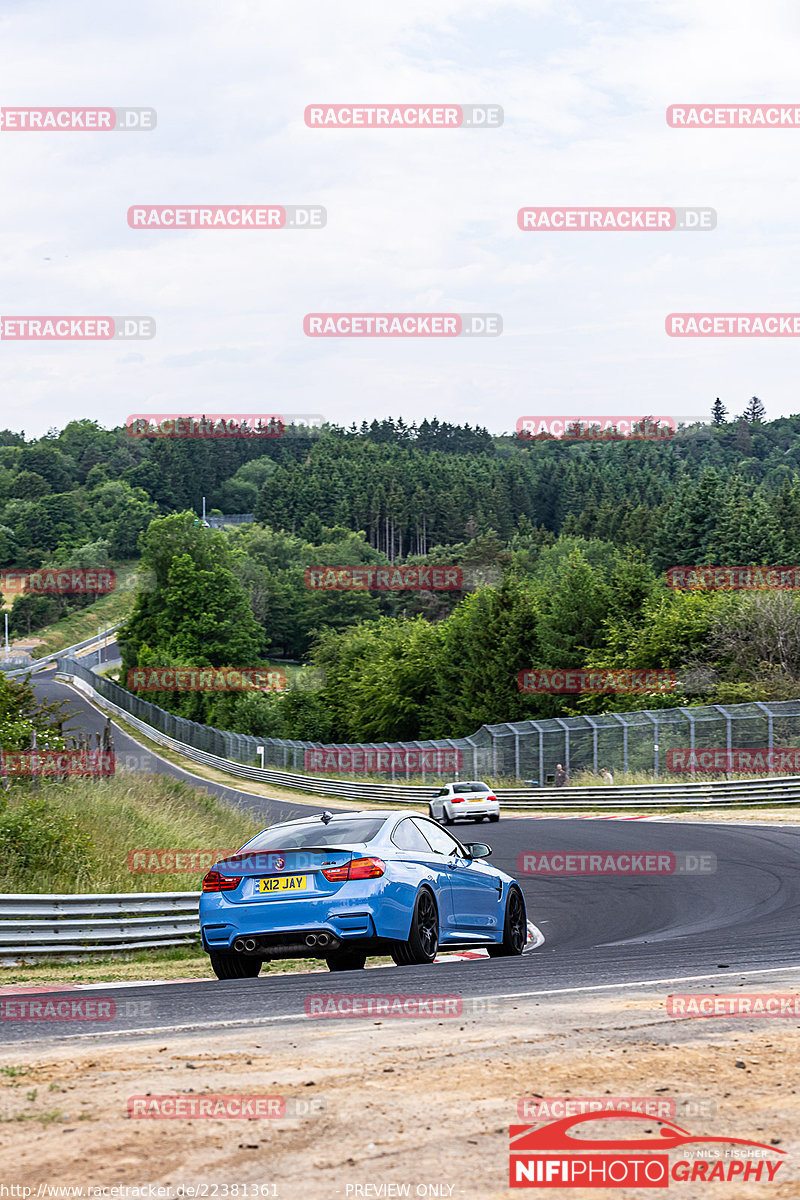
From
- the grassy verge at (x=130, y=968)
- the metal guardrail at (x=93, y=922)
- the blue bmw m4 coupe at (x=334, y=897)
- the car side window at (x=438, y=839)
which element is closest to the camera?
the blue bmw m4 coupe at (x=334, y=897)

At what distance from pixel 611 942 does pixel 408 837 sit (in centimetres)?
340

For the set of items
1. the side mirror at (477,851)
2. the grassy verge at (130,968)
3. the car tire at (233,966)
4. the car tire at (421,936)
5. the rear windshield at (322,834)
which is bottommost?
the grassy verge at (130,968)

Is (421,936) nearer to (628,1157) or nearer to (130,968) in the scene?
(130,968)

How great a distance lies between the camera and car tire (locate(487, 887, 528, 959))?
1223cm

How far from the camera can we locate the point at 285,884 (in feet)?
33.7

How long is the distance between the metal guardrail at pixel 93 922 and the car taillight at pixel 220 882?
2.70 meters

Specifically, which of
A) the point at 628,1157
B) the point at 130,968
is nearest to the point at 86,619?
the point at 130,968

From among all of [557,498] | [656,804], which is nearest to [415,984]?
[656,804]

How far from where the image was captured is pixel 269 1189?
429 cm

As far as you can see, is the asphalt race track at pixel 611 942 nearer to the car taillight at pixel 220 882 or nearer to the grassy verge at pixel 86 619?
the car taillight at pixel 220 882

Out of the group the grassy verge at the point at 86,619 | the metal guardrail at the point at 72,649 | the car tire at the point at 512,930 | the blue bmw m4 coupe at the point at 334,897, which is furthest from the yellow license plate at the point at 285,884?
the grassy verge at the point at 86,619

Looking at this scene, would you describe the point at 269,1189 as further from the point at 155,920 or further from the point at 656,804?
the point at 656,804

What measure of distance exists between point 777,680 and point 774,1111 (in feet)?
126

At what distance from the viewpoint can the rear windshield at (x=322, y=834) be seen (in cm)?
1054
